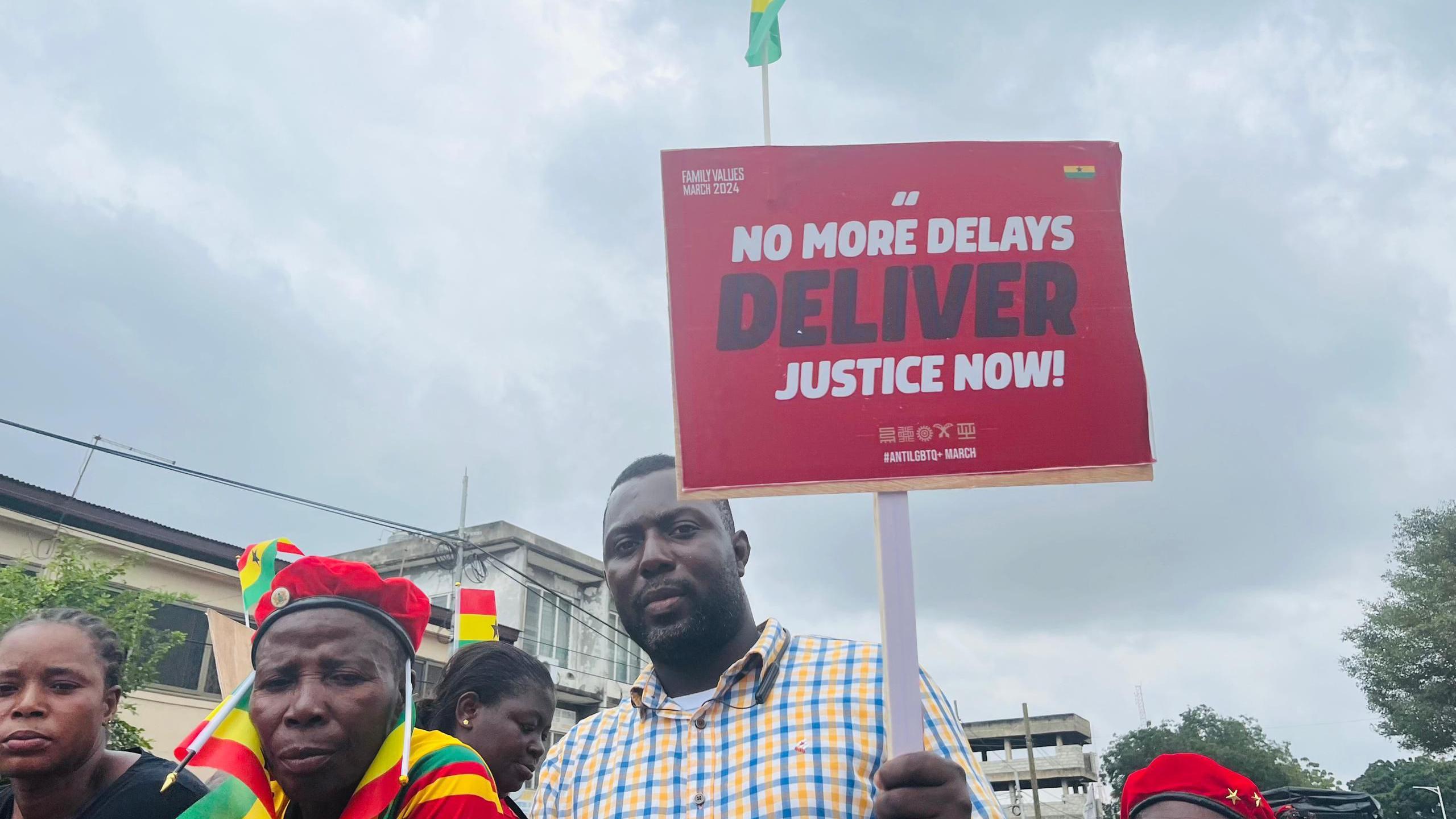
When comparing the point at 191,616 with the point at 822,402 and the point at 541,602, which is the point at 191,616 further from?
the point at 822,402

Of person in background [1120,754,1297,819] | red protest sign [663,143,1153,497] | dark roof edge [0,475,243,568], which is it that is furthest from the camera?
dark roof edge [0,475,243,568]

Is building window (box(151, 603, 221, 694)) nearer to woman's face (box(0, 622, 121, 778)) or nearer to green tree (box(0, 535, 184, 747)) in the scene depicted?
green tree (box(0, 535, 184, 747))

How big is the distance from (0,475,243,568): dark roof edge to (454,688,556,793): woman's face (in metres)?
12.8

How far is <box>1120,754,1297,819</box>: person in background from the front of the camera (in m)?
2.98

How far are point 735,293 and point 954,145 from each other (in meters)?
0.65

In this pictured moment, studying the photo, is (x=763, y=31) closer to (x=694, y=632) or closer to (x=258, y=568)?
(x=694, y=632)

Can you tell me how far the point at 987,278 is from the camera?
252 cm

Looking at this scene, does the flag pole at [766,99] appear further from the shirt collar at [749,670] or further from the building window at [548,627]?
the building window at [548,627]

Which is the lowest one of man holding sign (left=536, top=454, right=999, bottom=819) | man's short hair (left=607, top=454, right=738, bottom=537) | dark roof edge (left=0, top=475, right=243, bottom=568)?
man holding sign (left=536, top=454, right=999, bottom=819)

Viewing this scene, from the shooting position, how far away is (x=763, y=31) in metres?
3.19

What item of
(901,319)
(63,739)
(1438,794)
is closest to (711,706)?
(901,319)

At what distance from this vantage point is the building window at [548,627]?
2670 cm

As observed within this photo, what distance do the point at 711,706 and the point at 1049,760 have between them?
44519mm

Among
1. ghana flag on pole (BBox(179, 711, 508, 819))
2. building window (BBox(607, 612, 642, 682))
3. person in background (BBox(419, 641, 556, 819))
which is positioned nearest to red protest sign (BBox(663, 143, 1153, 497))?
ghana flag on pole (BBox(179, 711, 508, 819))
